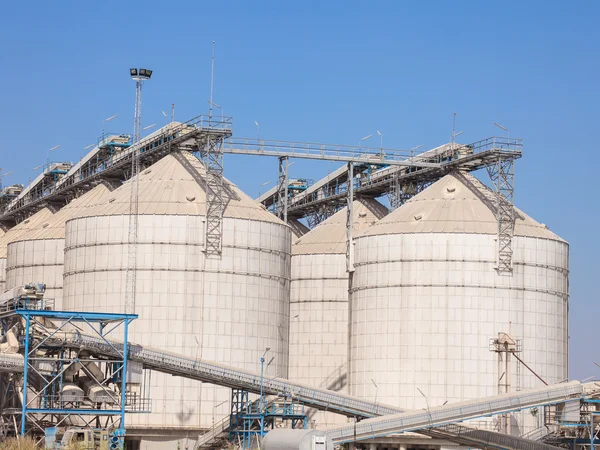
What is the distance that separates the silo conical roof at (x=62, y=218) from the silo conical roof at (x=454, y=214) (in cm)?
2648

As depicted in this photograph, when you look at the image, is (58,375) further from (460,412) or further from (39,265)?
(39,265)

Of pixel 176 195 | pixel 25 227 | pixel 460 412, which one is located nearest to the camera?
pixel 460 412

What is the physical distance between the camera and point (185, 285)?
100875mm

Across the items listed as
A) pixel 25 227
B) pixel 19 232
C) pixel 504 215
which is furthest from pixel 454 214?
pixel 19 232

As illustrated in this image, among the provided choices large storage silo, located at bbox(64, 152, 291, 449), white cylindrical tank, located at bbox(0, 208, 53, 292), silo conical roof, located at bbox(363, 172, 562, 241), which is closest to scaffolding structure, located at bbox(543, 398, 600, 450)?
silo conical roof, located at bbox(363, 172, 562, 241)

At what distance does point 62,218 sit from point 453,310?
130 ft

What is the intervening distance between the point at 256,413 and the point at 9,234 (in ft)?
183

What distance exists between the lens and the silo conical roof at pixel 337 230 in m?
120

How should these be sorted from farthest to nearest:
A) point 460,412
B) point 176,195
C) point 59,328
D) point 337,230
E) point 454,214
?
1. point 337,230
2. point 454,214
3. point 176,195
4. point 460,412
5. point 59,328

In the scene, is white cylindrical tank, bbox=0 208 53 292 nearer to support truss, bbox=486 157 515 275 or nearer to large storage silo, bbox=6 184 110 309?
large storage silo, bbox=6 184 110 309

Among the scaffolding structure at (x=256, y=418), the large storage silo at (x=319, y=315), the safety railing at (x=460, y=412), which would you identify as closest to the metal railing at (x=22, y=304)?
the scaffolding structure at (x=256, y=418)

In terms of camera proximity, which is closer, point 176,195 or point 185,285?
point 185,285

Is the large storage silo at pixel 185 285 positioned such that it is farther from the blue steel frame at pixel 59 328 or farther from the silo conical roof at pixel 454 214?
the silo conical roof at pixel 454 214

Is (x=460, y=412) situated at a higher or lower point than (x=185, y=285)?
lower
